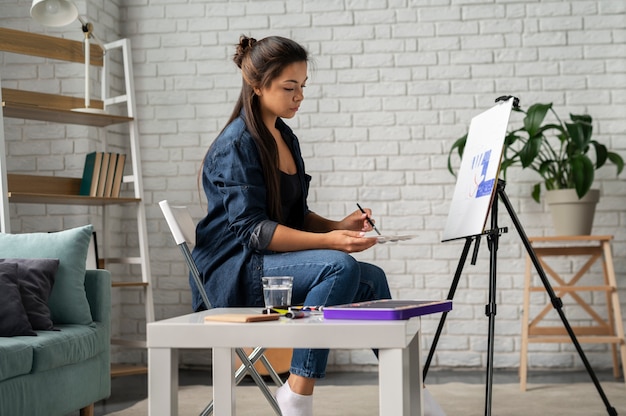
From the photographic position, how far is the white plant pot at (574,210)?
3.88 m

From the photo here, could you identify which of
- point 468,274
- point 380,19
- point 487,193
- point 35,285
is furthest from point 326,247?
point 380,19

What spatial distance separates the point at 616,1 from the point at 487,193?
2.18 m

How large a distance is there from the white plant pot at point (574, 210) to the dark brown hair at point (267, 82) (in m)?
2.08

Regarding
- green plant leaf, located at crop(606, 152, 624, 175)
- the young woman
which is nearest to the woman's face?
the young woman

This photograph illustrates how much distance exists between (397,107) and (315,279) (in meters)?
2.53

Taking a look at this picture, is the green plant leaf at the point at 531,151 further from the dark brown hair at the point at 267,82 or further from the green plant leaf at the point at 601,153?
the dark brown hair at the point at 267,82

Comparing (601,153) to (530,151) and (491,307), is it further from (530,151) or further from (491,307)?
(491,307)

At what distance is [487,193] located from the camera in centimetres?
271

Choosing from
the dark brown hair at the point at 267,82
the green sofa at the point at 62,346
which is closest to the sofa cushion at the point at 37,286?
the green sofa at the point at 62,346

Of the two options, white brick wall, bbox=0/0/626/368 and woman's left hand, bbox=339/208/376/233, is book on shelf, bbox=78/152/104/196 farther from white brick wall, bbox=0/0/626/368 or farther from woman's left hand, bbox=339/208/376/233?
woman's left hand, bbox=339/208/376/233

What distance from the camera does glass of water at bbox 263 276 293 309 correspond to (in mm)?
1799

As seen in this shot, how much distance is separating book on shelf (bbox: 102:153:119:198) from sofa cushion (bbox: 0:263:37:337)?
1267 millimetres

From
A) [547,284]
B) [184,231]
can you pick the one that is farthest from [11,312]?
[547,284]

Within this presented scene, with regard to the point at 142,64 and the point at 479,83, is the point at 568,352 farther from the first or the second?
the point at 142,64
